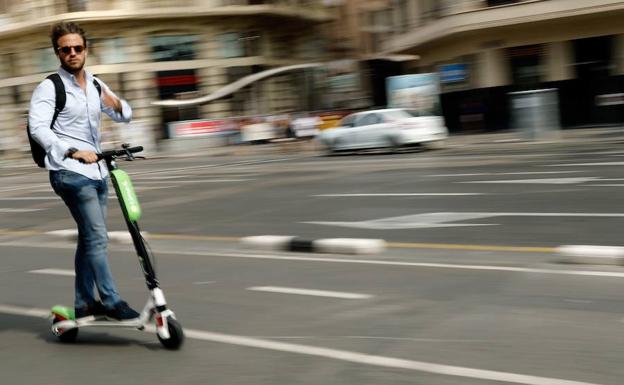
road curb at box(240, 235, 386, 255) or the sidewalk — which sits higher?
road curb at box(240, 235, 386, 255)

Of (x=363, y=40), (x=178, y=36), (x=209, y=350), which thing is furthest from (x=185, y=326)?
(x=363, y=40)

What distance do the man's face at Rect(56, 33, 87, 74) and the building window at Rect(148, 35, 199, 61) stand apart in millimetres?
38367

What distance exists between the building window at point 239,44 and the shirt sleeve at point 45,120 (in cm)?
3929

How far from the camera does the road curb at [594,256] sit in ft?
21.7

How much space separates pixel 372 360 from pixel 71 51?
7.77 ft

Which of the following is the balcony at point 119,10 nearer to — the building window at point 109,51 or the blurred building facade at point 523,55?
the building window at point 109,51

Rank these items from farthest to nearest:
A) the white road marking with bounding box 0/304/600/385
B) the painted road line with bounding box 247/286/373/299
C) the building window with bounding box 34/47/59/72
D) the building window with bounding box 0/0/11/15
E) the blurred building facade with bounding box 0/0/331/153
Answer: the building window with bounding box 0/0/11/15 → the building window with bounding box 34/47/59/72 → the blurred building facade with bounding box 0/0/331/153 → the painted road line with bounding box 247/286/373/299 → the white road marking with bounding box 0/304/600/385

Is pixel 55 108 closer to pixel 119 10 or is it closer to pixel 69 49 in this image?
pixel 69 49

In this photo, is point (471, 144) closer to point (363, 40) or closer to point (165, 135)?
point (165, 135)

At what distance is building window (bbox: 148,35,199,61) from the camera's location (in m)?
42.5

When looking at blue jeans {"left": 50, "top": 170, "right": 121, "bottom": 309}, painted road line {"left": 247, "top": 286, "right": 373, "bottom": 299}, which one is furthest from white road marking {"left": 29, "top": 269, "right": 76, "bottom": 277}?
blue jeans {"left": 50, "top": 170, "right": 121, "bottom": 309}

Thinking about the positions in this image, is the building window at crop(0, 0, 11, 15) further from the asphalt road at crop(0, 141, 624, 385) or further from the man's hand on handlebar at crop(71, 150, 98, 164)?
the man's hand on handlebar at crop(71, 150, 98, 164)

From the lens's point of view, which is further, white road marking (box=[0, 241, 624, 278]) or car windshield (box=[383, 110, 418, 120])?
car windshield (box=[383, 110, 418, 120])

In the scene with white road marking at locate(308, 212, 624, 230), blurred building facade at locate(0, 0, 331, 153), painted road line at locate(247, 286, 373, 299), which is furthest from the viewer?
blurred building facade at locate(0, 0, 331, 153)
